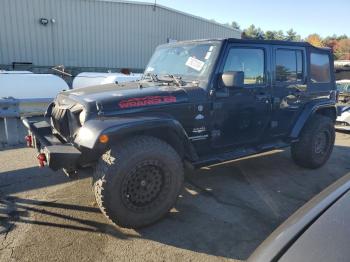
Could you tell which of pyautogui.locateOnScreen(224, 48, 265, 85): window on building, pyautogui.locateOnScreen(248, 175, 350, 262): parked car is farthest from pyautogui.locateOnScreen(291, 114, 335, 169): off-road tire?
pyautogui.locateOnScreen(248, 175, 350, 262): parked car

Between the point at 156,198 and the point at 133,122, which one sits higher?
the point at 133,122

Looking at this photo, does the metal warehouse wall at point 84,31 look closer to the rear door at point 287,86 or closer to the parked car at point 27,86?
the parked car at point 27,86

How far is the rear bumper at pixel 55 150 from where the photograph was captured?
9.73 ft

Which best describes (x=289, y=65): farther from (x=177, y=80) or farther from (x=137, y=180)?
(x=137, y=180)

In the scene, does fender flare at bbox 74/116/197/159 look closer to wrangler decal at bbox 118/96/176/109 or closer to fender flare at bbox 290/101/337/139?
wrangler decal at bbox 118/96/176/109

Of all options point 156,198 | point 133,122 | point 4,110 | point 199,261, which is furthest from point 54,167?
point 4,110

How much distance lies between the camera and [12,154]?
5406 mm

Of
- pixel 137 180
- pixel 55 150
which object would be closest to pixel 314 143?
pixel 137 180

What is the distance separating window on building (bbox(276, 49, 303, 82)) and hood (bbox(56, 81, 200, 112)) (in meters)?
1.51

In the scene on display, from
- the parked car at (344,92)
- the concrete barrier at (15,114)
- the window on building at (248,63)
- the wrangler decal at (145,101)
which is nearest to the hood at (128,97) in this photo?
the wrangler decal at (145,101)

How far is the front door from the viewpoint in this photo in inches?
154

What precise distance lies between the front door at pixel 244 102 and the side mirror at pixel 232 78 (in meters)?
0.11

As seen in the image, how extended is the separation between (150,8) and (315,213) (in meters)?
13.5

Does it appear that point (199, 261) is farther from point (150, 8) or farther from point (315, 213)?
point (150, 8)
